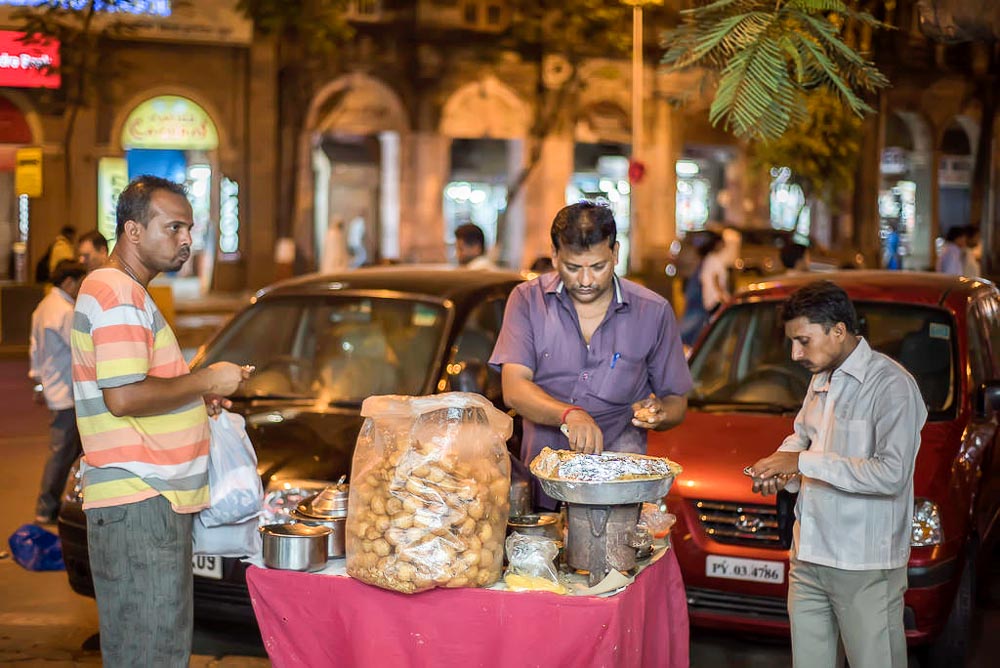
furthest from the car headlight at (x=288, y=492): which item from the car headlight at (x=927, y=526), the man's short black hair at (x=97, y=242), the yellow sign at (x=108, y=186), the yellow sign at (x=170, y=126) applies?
the yellow sign at (x=170, y=126)

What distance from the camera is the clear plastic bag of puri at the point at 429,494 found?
4.16 meters

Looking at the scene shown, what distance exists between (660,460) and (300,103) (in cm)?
2889

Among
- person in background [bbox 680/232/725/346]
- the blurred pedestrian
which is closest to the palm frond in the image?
person in background [bbox 680/232/725/346]

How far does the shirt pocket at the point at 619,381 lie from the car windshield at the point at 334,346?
2.36 m

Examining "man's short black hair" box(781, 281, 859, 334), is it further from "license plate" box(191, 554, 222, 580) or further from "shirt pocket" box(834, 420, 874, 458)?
"license plate" box(191, 554, 222, 580)

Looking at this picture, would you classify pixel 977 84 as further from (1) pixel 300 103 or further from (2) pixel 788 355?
(2) pixel 788 355

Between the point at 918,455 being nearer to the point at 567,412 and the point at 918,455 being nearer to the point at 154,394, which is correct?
the point at 567,412

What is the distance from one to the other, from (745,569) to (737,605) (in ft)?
0.63

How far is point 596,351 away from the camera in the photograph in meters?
5.31

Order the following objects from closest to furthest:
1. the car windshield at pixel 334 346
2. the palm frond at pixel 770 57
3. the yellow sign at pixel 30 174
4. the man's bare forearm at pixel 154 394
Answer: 1. the man's bare forearm at pixel 154 394
2. the palm frond at pixel 770 57
3. the car windshield at pixel 334 346
4. the yellow sign at pixel 30 174

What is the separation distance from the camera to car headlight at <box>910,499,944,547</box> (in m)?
6.41

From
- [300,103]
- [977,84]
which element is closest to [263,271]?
[300,103]

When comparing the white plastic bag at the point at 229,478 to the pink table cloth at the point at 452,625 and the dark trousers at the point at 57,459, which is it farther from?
the dark trousers at the point at 57,459

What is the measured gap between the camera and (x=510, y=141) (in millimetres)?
35969
